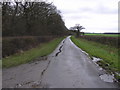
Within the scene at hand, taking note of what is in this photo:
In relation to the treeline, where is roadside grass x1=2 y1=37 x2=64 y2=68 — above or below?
below

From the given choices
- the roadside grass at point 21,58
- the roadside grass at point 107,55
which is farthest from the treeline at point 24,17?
the roadside grass at point 107,55

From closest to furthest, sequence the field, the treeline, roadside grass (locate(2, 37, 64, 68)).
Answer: the field → roadside grass (locate(2, 37, 64, 68)) → the treeline

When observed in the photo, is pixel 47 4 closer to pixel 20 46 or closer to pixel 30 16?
pixel 30 16

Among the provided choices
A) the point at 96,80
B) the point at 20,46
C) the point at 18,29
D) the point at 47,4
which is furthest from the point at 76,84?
the point at 47,4

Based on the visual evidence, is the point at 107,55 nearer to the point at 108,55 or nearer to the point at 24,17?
the point at 108,55

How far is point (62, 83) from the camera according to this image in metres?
6.38

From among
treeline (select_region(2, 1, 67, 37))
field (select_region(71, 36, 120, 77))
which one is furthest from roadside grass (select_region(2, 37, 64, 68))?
treeline (select_region(2, 1, 67, 37))

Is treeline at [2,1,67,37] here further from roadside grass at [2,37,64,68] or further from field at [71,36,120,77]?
field at [71,36,120,77]

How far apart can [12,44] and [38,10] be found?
20.2 m

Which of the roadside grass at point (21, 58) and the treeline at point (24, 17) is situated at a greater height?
the treeline at point (24, 17)

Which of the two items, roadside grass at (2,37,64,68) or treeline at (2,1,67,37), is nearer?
roadside grass at (2,37,64,68)

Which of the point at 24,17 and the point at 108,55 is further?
the point at 24,17

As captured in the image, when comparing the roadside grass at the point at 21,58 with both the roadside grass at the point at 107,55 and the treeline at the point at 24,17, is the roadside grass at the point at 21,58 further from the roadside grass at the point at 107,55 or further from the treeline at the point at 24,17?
the treeline at the point at 24,17

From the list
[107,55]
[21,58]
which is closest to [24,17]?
[21,58]
